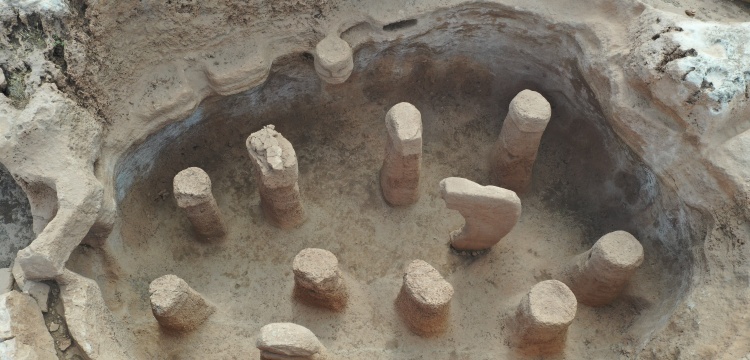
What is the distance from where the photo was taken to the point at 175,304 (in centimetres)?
317

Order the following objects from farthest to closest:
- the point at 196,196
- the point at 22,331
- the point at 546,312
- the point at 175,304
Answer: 1. the point at 196,196
2. the point at 175,304
3. the point at 546,312
4. the point at 22,331

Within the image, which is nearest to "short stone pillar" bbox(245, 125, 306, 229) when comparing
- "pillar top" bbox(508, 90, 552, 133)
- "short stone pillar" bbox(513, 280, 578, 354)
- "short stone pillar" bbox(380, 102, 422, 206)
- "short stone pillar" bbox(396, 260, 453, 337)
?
"short stone pillar" bbox(380, 102, 422, 206)

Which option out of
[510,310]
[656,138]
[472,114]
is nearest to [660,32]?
[656,138]

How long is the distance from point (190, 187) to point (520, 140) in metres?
Result: 1.99

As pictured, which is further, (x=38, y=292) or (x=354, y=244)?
(x=354, y=244)

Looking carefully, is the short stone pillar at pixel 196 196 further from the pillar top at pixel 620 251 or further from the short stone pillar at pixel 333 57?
the pillar top at pixel 620 251

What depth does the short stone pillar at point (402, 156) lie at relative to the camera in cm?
339

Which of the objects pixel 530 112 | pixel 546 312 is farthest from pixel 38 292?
pixel 530 112

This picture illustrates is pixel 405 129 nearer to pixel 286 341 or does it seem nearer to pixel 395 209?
pixel 395 209

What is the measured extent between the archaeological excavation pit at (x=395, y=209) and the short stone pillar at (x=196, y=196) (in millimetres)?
12

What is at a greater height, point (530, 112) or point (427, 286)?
point (530, 112)

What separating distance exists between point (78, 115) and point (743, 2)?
391cm

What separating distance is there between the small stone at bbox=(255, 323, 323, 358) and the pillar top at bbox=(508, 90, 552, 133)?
5.67 ft

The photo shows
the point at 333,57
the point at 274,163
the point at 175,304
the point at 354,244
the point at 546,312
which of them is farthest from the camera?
the point at 354,244
